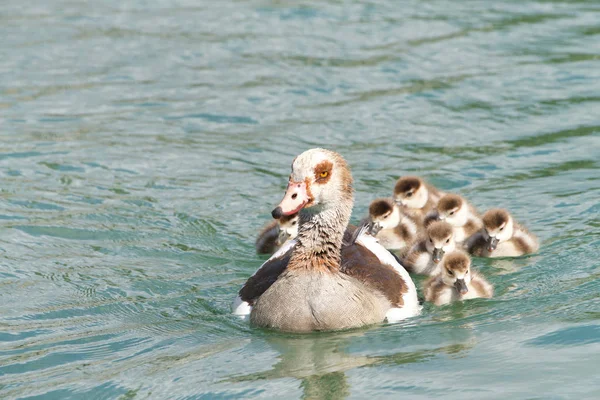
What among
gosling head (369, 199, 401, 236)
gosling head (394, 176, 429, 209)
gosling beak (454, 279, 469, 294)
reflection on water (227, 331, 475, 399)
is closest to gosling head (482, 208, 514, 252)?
gosling head (369, 199, 401, 236)

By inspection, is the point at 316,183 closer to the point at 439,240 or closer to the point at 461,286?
the point at 461,286

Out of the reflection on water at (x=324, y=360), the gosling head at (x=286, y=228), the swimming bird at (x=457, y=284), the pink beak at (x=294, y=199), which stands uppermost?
the pink beak at (x=294, y=199)

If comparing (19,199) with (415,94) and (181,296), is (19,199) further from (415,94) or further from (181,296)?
(415,94)

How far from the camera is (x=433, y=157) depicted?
42.8 ft

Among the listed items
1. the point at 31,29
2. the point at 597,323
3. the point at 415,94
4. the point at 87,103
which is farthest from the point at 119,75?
the point at 597,323

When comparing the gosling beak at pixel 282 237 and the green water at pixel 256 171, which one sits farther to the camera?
the gosling beak at pixel 282 237

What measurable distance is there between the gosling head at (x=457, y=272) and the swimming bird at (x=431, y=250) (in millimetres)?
660

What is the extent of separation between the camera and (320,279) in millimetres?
8398

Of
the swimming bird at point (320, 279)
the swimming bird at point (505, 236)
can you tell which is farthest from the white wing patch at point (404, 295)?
the swimming bird at point (505, 236)

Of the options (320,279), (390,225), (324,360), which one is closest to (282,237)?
(390,225)

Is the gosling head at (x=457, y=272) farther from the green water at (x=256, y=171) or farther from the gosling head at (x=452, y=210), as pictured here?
the gosling head at (x=452, y=210)

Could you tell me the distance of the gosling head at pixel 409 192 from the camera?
11297 mm

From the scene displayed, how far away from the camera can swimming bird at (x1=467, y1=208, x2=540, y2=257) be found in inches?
408

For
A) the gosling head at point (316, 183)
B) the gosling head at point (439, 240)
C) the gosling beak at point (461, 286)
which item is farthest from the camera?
the gosling head at point (439, 240)
